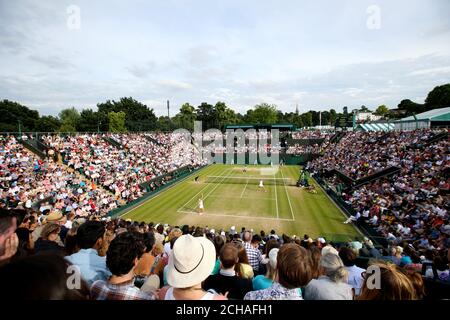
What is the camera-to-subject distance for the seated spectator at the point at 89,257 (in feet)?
12.7

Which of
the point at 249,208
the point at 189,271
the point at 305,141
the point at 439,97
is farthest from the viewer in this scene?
the point at 439,97

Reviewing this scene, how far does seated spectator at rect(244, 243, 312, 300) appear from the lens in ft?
8.50

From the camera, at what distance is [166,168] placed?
35.6 metres

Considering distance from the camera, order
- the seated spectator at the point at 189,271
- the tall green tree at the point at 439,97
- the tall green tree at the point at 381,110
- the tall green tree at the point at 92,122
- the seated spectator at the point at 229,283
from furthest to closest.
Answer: the tall green tree at the point at 381,110 → the tall green tree at the point at 92,122 → the tall green tree at the point at 439,97 → the seated spectator at the point at 229,283 → the seated spectator at the point at 189,271

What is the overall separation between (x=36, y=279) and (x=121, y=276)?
1.55 metres

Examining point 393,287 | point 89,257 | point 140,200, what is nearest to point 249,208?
point 140,200

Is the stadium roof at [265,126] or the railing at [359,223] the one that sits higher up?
the stadium roof at [265,126]

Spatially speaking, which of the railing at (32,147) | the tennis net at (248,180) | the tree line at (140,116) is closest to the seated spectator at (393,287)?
the railing at (32,147)

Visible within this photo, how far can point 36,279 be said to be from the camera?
149 centimetres

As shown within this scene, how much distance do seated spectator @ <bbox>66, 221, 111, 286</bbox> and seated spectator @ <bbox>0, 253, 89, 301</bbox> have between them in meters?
2.23

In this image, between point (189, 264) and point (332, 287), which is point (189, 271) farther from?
point (332, 287)

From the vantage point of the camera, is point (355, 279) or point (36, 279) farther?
point (355, 279)

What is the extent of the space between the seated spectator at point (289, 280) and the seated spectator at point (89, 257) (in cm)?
253

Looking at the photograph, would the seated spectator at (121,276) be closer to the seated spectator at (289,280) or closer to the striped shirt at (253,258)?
the seated spectator at (289,280)
